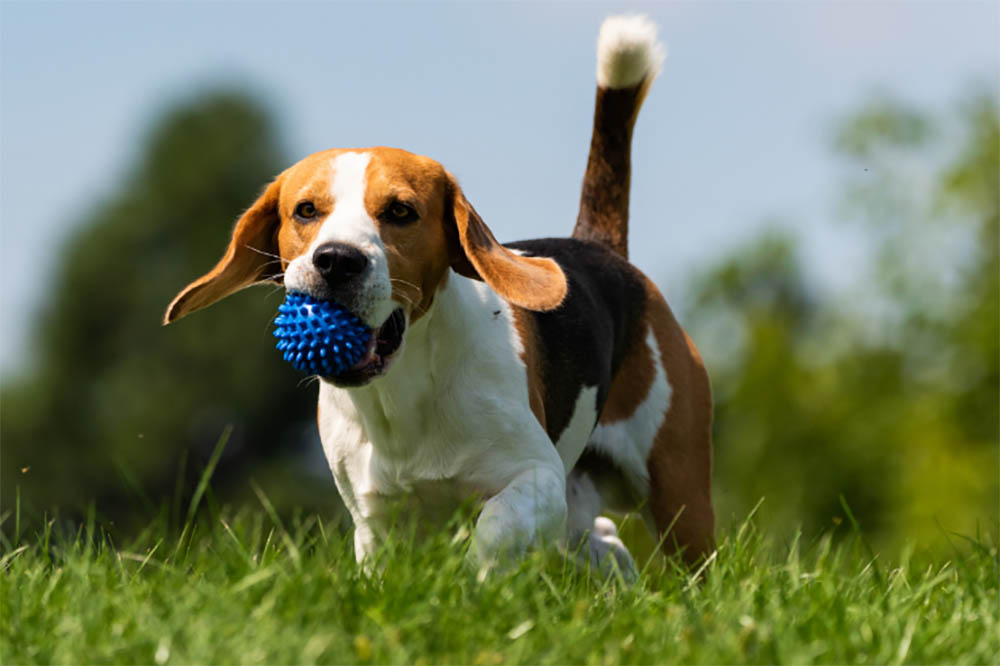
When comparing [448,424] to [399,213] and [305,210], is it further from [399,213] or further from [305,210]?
[305,210]

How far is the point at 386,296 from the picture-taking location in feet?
13.7

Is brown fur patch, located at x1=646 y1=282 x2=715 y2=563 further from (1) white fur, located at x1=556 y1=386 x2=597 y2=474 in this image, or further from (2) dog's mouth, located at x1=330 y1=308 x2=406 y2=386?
(2) dog's mouth, located at x1=330 y1=308 x2=406 y2=386

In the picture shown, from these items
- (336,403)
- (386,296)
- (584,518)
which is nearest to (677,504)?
(584,518)

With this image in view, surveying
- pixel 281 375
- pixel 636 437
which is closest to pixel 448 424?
pixel 636 437

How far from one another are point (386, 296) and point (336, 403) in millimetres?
871

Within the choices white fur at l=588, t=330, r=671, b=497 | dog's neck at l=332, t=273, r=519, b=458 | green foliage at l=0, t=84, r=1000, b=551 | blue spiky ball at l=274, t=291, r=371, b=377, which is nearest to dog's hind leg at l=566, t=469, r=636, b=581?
white fur at l=588, t=330, r=671, b=497

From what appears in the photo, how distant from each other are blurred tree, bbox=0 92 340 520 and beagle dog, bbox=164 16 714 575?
21.1 metres

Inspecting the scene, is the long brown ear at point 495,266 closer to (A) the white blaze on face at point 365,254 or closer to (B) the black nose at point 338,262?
(A) the white blaze on face at point 365,254

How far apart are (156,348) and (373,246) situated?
24.5 metres

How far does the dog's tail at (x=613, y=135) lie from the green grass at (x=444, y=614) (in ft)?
8.75

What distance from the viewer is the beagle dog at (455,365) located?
14.1ft

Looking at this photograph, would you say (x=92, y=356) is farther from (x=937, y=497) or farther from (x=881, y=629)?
(x=881, y=629)

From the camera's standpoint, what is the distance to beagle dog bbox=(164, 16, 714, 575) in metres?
4.29

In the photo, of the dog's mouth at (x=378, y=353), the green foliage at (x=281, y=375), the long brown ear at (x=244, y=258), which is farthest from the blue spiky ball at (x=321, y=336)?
the green foliage at (x=281, y=375)
